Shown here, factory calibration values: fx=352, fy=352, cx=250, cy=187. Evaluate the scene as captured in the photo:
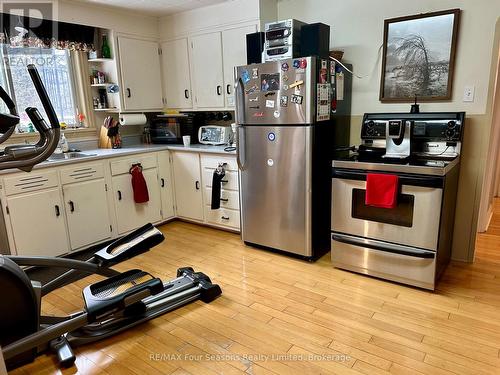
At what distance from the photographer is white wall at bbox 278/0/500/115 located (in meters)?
2.58

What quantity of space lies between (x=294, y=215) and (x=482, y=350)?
1.53 meters

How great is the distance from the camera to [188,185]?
3881 mm

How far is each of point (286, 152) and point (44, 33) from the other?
2.60m

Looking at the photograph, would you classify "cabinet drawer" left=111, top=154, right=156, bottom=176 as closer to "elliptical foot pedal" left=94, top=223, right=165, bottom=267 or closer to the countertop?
the countertop

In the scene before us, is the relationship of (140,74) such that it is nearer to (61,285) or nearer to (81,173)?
(81,173)

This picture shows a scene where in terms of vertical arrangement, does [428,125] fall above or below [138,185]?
above

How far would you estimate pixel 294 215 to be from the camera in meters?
2.97

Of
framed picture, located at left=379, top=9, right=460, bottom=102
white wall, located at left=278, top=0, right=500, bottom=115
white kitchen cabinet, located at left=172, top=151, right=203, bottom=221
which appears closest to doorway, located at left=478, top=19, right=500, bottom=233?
white wall, located at left=278, top=0, right=500, bottom=115

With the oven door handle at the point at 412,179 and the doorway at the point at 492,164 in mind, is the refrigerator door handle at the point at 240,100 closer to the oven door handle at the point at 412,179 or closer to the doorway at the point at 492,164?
the oven door handle at the point at 412,179

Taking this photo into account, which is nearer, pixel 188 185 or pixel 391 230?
pixel 391 230

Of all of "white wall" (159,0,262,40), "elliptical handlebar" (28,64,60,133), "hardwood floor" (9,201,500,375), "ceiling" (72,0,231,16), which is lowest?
"hardwood floor" (9,201,500,375)

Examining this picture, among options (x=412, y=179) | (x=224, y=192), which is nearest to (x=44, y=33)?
(x=224, y=192)

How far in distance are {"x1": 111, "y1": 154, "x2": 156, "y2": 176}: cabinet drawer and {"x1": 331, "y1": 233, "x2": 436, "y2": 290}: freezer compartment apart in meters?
2.06

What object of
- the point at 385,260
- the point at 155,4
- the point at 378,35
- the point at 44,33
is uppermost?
the point at 155,4
